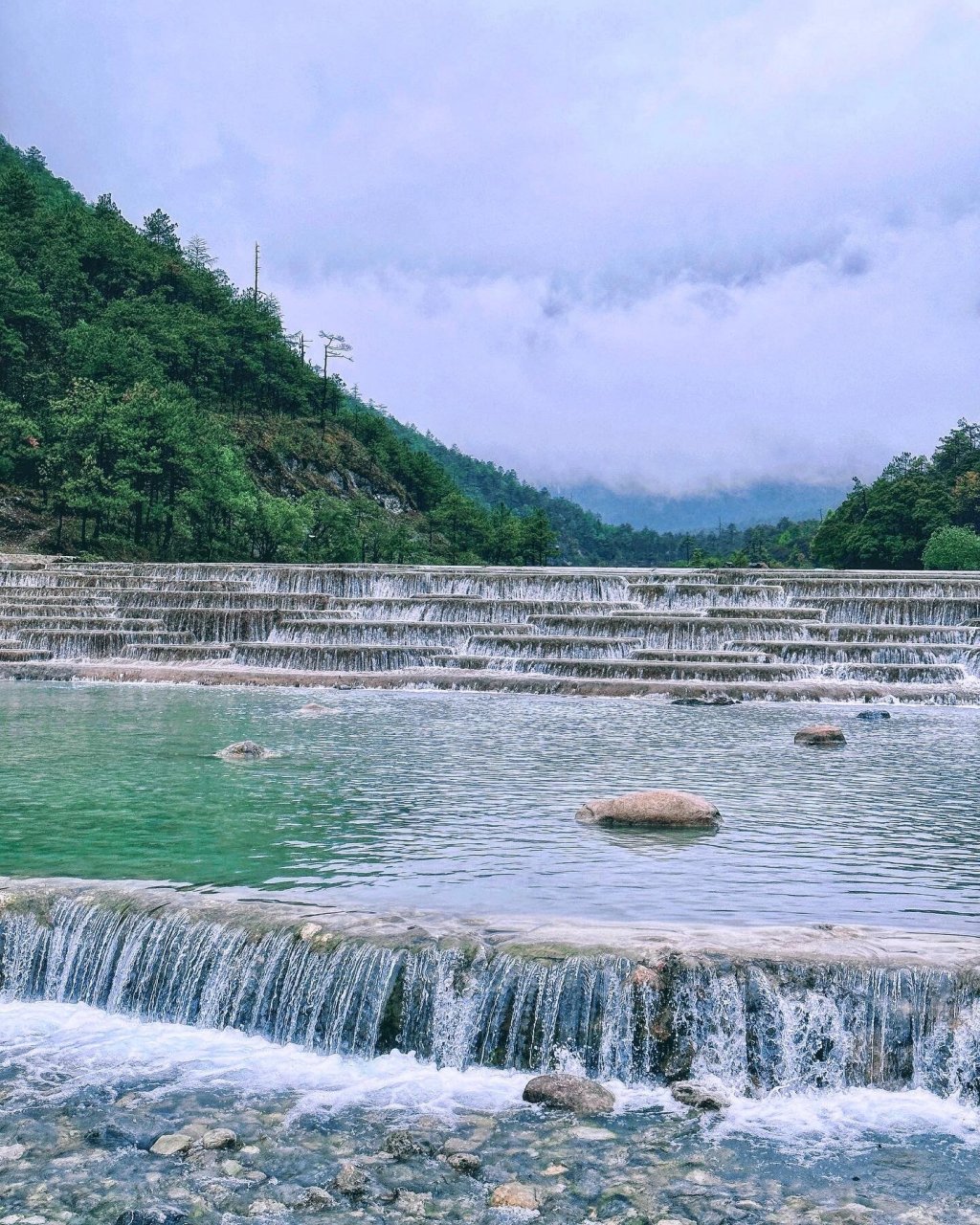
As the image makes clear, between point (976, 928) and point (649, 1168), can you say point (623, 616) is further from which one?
point (649, 1168)

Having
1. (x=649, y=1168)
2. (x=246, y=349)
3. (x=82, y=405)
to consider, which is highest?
(x=246, y=349)

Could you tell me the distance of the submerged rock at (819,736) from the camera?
64.7 ft

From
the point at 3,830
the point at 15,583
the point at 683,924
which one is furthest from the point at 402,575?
the point at 683,924

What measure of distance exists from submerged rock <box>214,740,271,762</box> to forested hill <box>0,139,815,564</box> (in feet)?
141

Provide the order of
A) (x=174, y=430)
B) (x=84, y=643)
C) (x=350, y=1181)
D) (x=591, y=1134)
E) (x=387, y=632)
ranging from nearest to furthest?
(x=350, y=1181) → (x=591, y=1134) → (x=84, y=643) → (x=387, y=632) → (x=174, y=430)

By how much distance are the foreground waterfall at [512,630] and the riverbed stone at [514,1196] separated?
67.9 ft

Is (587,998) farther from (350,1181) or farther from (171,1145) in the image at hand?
(171,1145)

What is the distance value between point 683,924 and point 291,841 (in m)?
4.88

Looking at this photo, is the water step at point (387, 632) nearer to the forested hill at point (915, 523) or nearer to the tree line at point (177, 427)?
the tree line at point (177, 427)

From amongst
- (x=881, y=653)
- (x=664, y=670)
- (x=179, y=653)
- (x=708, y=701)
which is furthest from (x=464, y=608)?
(x=881, y=653)

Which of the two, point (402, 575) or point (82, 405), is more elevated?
point (82, 405)

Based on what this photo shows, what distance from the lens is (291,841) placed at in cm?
1249

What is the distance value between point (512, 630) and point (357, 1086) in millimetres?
26058

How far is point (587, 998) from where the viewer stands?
823 centimetres
